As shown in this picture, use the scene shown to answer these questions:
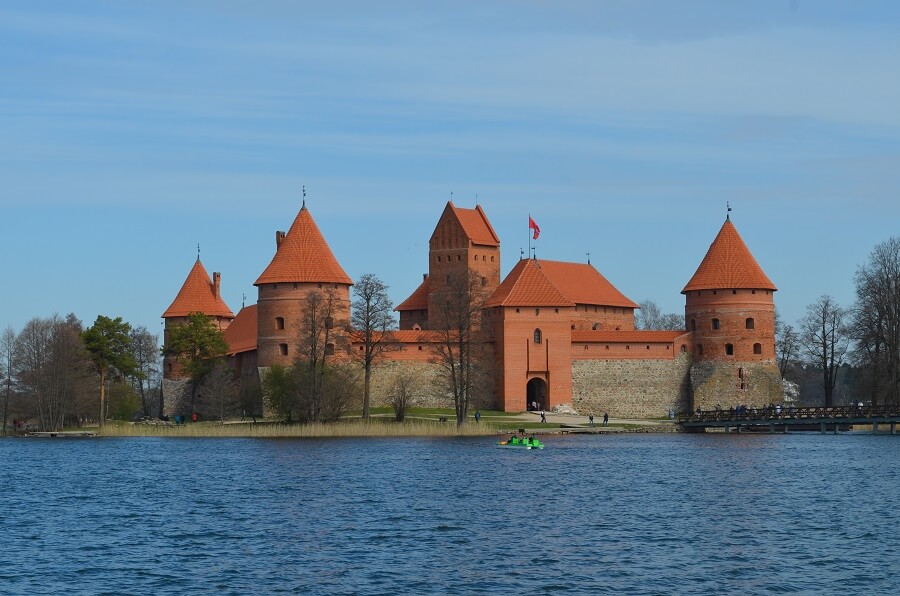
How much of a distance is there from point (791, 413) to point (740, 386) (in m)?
7.05

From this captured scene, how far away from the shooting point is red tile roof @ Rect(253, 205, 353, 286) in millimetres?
60094

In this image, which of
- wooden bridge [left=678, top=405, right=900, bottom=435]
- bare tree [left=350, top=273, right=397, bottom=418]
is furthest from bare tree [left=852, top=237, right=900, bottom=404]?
bare tree [left=350, top=273, right=397, bottom=418]

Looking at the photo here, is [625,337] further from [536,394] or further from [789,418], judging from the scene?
[789,418]

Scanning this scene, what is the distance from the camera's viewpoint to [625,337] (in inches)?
2499

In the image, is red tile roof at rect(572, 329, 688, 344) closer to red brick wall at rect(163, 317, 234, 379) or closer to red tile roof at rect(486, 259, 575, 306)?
red tile roof at rect(486, 259, 575, 306)

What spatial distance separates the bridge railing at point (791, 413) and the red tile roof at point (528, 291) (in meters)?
8.09

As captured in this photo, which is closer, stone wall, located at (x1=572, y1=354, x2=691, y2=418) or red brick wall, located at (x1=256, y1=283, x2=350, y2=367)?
red brick wall, located at (x1=256, y1=283, x2=350, y2=367)

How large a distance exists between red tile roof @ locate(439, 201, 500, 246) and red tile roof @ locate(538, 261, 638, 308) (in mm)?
3568

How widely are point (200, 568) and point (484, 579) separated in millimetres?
4334

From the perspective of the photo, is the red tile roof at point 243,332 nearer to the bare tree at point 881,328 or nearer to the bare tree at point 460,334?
the bare tree at point 460,334

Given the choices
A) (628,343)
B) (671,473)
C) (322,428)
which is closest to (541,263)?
(628,343)

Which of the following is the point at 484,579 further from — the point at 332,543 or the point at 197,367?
the point at 197,367

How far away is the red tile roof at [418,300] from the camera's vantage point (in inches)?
2717

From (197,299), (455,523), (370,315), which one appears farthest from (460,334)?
(455,523)
